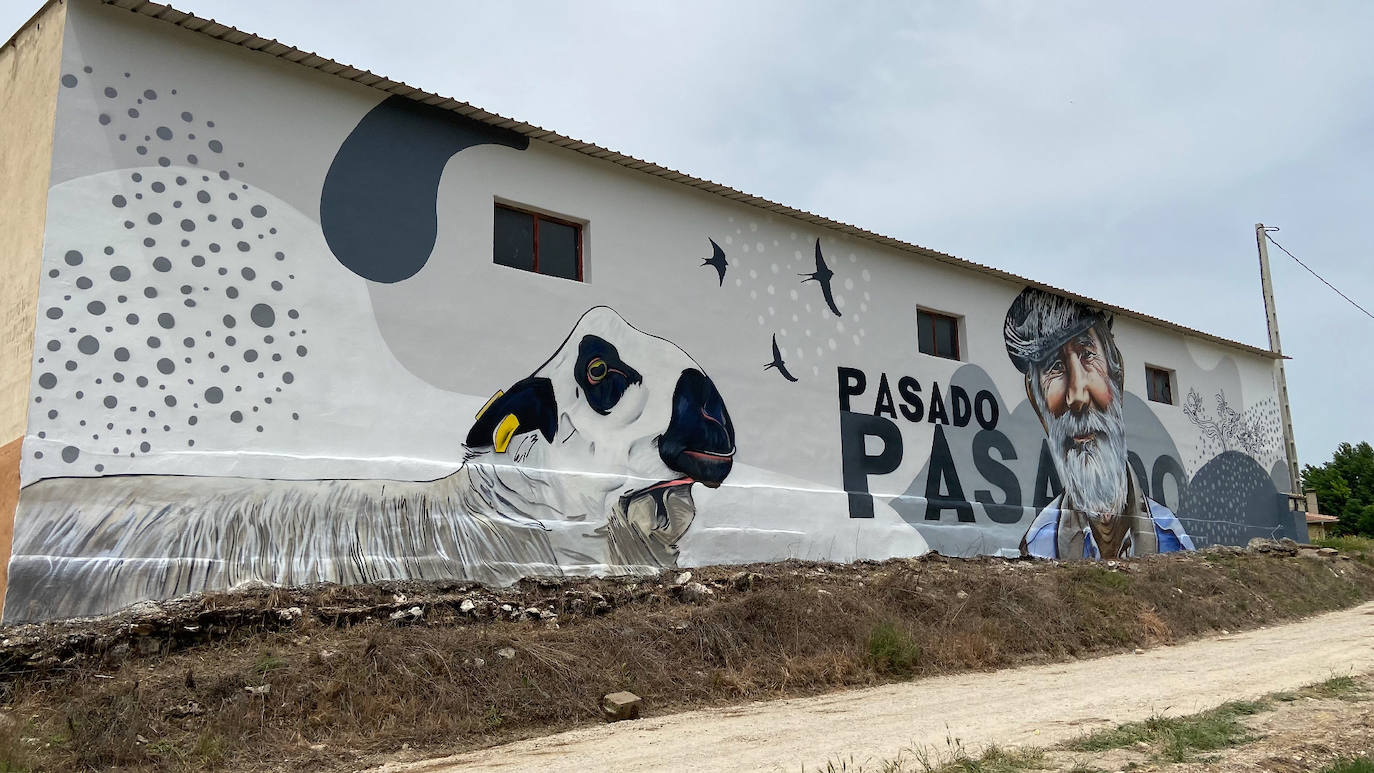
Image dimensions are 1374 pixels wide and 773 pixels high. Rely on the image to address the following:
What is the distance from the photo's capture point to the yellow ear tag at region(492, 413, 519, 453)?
40.5 ft

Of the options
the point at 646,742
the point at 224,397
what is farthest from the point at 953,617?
the point at 224,397

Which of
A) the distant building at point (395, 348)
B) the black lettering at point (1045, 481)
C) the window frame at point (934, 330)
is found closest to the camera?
the distant building at point (395, 348)

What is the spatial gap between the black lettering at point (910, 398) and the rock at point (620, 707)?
28.2ft

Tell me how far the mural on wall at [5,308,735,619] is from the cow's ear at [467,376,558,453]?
17mm

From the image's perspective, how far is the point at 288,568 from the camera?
10.6 metres

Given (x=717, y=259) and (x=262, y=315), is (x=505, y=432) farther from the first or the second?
(x=717, y=259)

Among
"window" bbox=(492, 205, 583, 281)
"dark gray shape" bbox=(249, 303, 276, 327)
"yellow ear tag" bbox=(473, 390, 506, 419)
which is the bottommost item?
"yellow ear tag" bbox=(473, 390, 506, 419)

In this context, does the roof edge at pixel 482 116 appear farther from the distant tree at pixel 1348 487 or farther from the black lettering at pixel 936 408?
the distant tree at pixel 1348 487

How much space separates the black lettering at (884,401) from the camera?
16531mm

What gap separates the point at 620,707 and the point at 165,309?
5743 millimetres

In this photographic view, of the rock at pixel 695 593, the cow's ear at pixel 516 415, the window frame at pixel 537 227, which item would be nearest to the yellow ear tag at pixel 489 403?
the cow's ear at pixel 516 415

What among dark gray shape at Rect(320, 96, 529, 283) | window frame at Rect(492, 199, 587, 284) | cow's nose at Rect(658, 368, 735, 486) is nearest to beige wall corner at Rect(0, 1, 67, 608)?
dark gray shape at Rect(320, 96, 529, 283)

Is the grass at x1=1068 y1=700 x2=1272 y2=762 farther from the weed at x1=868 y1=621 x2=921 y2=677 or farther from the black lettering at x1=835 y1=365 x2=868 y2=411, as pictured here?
the black lettering at x1=835 y1=365 x2=868 y2=411

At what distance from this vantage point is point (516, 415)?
12.6 metres
